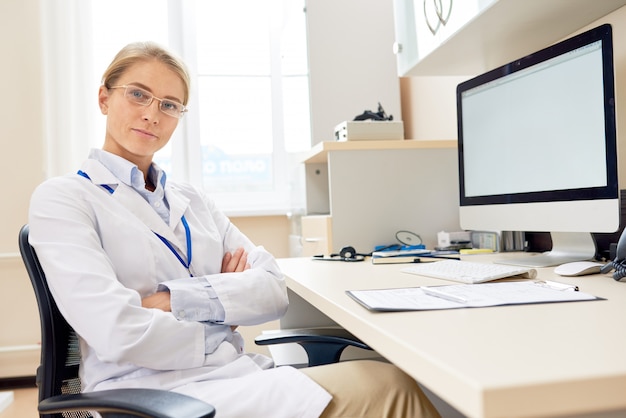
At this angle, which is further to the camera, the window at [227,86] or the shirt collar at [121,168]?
the window at [227,86]

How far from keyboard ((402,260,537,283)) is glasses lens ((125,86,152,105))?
696 mm

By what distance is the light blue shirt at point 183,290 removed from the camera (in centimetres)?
108

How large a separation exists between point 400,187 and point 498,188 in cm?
58

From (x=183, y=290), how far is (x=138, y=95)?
0.47 metres

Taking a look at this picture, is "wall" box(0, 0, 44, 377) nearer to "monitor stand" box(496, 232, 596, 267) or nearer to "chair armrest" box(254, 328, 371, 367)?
"chair armrest" box(254, 328, 371, 367)

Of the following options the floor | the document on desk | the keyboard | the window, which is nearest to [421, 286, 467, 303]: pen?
the document on desk

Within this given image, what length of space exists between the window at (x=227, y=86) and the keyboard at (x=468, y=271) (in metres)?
2.27

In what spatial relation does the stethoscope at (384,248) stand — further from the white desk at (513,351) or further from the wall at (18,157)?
the wall at (18,157)

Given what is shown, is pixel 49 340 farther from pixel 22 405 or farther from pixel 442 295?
pixel 22 405

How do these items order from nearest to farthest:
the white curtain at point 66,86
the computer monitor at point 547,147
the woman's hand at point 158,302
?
the woman's hand at point 158,302
the computer monitor at point 547,147
the white curtain at point 66,86

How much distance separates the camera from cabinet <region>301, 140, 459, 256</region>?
81.5 inches

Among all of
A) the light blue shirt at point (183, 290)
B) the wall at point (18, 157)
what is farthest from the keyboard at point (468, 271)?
the wall at point (18, 157)

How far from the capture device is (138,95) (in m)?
1.28

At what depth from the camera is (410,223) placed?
2.11m
